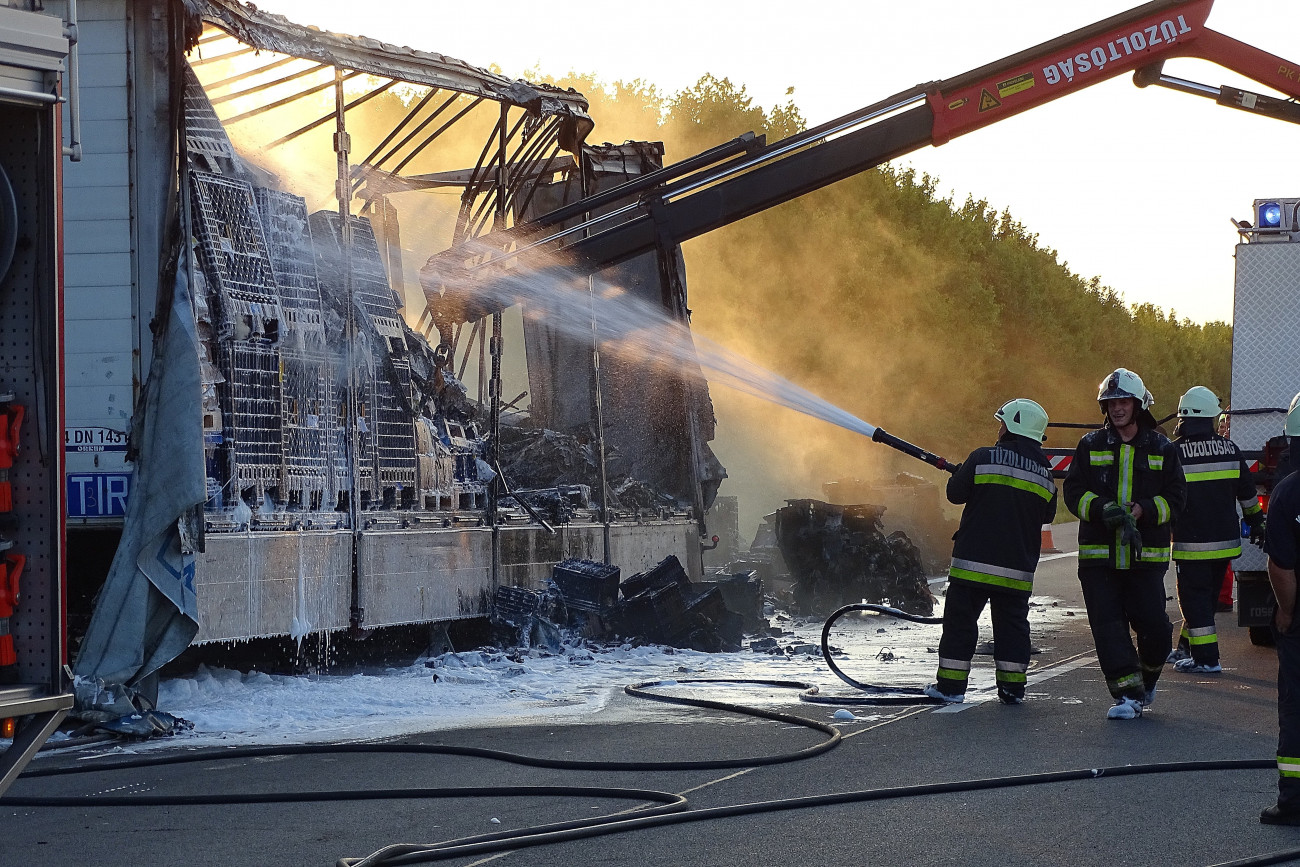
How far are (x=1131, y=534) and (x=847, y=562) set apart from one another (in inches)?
345

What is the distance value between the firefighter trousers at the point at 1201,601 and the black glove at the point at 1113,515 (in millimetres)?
1849

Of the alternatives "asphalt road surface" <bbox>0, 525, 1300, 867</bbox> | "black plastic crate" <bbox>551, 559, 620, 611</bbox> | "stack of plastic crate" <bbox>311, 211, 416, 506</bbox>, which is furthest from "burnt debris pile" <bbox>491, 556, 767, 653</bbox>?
"asphalt road surface" <bbox>0, 525, 1300, 867</bbox>

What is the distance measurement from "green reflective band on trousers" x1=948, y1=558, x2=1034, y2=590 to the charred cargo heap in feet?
13.1

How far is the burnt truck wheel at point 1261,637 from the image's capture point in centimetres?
1184

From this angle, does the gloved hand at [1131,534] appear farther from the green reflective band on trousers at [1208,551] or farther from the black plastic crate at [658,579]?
the black plastic crate at [658,579]

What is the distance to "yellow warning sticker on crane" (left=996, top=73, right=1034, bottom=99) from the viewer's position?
493 inches

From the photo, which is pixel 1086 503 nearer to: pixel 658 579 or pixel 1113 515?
pixel 1113 515

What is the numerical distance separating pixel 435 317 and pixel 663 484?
4.20 m

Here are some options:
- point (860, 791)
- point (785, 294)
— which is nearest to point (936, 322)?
point (785, 294)

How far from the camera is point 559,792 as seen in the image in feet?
19.1

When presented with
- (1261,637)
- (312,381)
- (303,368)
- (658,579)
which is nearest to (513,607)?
(658,579)

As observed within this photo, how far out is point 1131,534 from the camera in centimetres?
836

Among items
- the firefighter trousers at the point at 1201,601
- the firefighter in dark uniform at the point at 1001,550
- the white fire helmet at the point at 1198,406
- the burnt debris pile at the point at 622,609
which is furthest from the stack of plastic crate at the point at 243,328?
the white fire helmet at the point at 1198,406

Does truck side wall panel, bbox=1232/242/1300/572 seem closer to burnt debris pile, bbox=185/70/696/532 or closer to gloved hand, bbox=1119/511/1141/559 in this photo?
gloved hand, bbox=1119/511/1141/559
